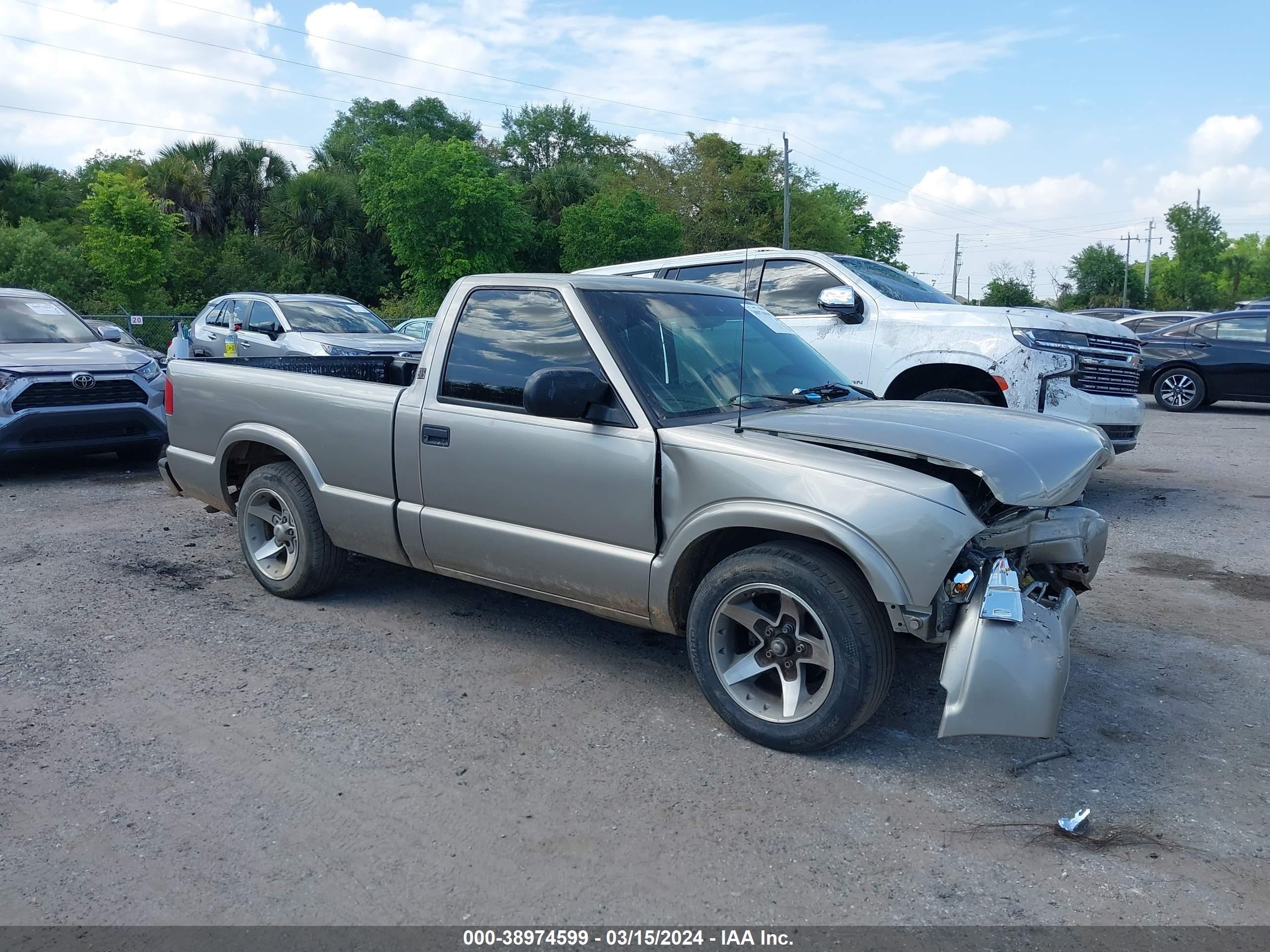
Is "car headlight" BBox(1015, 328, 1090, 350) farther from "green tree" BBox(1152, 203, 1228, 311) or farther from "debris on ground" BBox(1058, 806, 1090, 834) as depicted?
"green tree" BBox(1152, 203, 1228, 311)

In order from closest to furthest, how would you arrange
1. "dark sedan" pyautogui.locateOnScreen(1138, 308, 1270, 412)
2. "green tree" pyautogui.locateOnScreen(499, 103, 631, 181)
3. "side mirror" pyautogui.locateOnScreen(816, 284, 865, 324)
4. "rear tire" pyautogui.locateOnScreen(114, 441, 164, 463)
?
"side mirror" pyautogui.locateOnScreen(816, 284, 865, 324), "rear tire" pyautogui.locateOnScreen(114, 441, 164, 463), "dark sedan" pyautogui.locateOnScreen(1138, 308, 1270, 412), "green tree" pyautogui.locateOnScreen(499, 103, 631, 181)

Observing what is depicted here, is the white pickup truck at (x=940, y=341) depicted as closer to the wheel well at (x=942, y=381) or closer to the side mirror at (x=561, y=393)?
the wheel well at (x=942, y=381)

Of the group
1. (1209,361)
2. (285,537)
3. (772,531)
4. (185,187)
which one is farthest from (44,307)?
(185,187)

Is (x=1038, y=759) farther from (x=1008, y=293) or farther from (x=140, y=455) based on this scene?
(x=1008, y=293)

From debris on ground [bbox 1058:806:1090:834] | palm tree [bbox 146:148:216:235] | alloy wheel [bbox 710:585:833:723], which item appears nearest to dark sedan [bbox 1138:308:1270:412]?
alloy wheel [bbox 710:585:833:723]

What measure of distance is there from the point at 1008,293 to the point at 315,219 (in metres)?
50.0

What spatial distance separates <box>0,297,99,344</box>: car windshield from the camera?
32.6 feet

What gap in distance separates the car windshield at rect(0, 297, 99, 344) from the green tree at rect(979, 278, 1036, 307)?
67129mm

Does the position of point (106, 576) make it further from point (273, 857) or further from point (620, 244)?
point (620, 244)

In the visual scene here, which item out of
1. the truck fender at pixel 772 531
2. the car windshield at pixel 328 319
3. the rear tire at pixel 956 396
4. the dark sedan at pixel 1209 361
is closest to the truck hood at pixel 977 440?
the truck fender at pixel 772 531

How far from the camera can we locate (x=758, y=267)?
28.5ft

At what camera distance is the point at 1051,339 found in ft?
25.3

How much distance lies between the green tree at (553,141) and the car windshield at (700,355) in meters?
68.3

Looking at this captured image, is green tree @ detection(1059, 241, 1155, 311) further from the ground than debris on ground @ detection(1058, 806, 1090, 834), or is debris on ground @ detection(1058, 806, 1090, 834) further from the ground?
green tree @ detection(1059, 241, 1155, 311)
